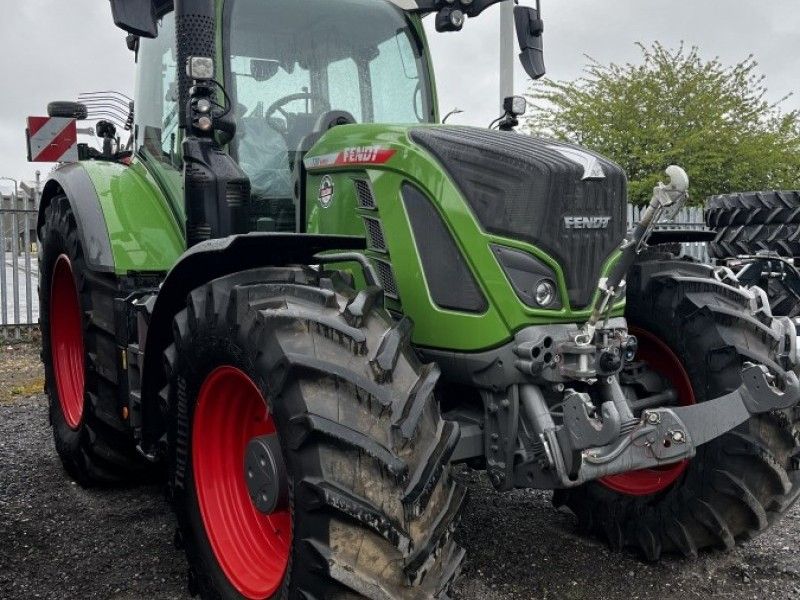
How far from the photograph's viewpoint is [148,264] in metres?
3.76

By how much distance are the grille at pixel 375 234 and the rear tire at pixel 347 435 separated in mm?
385

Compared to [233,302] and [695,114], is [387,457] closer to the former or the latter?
[233,302]

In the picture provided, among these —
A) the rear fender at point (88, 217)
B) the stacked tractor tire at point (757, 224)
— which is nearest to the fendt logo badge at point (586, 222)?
the rear fender at point (88, 217)

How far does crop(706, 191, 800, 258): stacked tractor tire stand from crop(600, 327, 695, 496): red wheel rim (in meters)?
4.17

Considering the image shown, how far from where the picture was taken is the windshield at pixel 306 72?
3545mm

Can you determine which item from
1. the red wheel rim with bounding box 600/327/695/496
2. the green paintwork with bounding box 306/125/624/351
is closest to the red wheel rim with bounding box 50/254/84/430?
the green paintwork with bounding box 306/125/624/351

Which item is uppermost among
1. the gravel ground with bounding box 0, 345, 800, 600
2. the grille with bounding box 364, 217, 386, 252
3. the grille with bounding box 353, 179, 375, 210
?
the grille with bounding box 353, 179, 375, 210

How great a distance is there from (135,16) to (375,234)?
113cm

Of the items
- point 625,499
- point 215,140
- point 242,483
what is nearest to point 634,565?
point 625,499

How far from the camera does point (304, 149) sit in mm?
3551

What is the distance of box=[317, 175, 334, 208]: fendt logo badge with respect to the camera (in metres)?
3.20

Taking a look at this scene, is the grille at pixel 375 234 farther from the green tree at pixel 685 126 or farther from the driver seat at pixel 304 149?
the green tree at pixel 685 126

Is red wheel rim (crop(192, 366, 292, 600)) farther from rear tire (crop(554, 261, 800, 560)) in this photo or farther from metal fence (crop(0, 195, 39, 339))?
metal fence (crop(0, 195, 39, 339))

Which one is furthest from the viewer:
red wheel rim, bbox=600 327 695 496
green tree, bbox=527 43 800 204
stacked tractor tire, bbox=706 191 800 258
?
green tree, bbox=527 43 800 204
